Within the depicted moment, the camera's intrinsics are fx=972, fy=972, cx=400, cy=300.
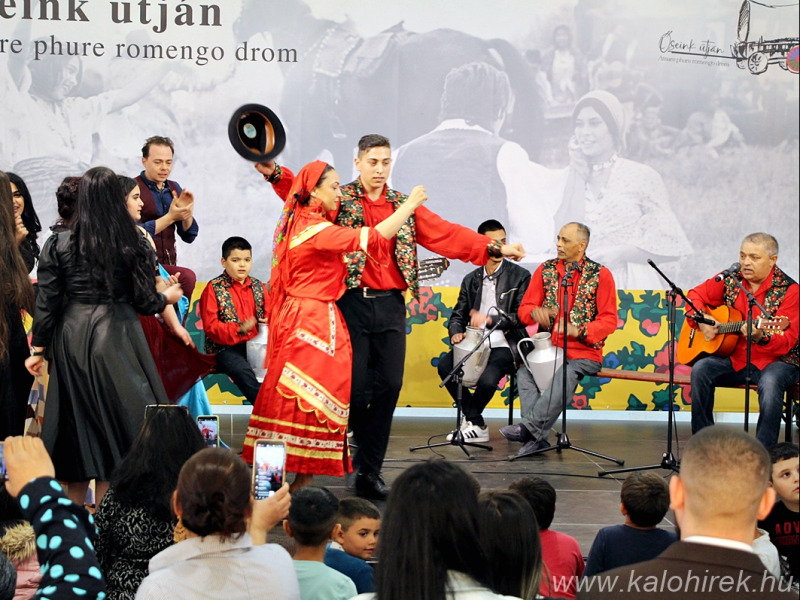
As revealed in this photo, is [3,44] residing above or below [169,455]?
above

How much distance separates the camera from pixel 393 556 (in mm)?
1893

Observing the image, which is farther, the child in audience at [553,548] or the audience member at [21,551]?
the child in audience at [553,548]

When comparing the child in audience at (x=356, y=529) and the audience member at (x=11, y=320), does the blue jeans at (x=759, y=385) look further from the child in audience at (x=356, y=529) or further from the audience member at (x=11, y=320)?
the audience member at (x=11, y=320)

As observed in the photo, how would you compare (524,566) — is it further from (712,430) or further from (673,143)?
(673,143)

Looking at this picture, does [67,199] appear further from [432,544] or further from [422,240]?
[432,544]

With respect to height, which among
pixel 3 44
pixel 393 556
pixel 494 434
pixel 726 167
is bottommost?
pixel 494 434

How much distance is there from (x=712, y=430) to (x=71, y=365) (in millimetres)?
2690

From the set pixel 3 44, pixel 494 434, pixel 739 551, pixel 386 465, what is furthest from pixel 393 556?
pixel 3 44

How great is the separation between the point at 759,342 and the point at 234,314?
3.14 metres

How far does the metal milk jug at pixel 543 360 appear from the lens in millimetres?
6133

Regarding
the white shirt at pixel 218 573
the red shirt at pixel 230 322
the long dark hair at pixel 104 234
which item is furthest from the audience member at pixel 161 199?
the white shirt at pixel 218 573

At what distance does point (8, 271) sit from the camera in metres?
4.00

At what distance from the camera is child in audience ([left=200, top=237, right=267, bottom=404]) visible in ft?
19.7

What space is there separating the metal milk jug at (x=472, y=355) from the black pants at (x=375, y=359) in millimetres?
1592
